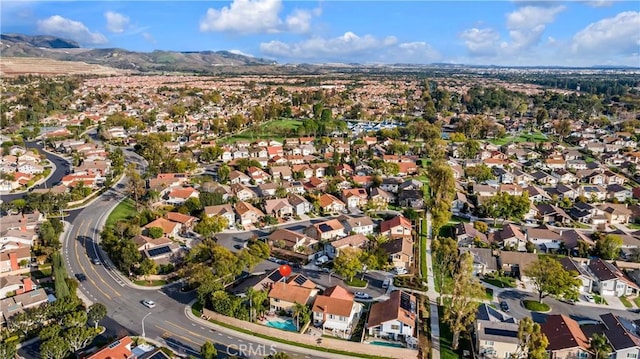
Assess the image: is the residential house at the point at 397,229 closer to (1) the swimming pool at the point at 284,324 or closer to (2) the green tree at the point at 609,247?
(2) the green tree at the point at 609,247

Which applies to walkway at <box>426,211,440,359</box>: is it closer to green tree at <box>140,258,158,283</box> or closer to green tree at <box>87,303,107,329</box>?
green tree at <box>87,303,107,329</box>

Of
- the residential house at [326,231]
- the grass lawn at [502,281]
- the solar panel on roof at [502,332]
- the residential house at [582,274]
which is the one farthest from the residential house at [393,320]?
the residential house at [582,274]

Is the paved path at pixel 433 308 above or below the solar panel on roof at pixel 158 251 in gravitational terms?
below

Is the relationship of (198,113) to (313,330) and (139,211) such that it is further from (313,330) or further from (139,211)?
(313,330)

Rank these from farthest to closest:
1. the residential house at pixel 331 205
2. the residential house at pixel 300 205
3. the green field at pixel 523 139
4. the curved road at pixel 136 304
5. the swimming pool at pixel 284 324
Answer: the green field at pixel 523 139 < the residential house at pixel 331 205 < the residential house at pixel 300 205 < the swimming pool at pixel 284 324 < the curved road at pixel 136 304

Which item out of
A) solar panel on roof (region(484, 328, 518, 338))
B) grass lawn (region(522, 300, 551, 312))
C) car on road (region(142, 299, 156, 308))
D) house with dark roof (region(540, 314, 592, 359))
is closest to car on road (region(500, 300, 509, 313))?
grass lawn (region(522, 300, 551, 312))

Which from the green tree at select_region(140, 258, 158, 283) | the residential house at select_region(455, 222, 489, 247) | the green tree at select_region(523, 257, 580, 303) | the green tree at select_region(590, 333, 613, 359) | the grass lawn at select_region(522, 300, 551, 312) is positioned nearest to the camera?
the green tree at select_region(590, 333, 613, 359)
